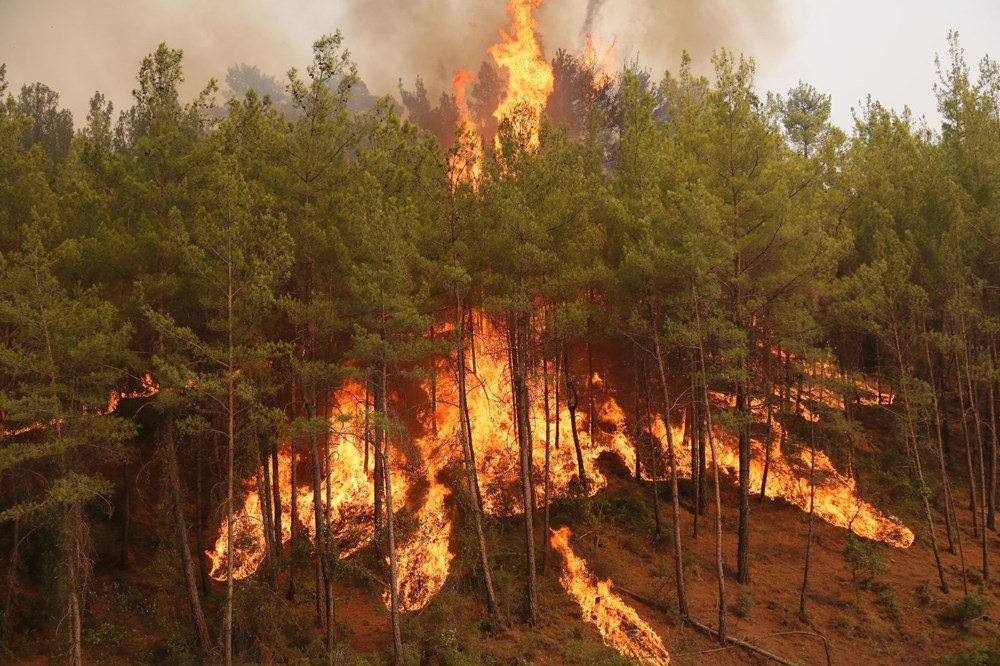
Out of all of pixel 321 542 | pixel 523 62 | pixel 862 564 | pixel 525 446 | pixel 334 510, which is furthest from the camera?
pixel 523 62

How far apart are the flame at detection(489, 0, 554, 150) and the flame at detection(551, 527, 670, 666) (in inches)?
1071

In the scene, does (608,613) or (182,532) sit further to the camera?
(608,613)

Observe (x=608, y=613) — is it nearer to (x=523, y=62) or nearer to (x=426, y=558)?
(x=426, y=558)

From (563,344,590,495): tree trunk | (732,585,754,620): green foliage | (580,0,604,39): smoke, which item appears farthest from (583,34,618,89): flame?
(732,585,754,620): green foliage

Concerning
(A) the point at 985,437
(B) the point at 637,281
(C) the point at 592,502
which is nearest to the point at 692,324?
(B) the point at 637,281

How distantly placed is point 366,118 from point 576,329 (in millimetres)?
8616

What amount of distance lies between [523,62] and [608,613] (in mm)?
34247

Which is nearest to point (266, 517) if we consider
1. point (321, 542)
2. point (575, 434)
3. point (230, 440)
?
point (321, 542)

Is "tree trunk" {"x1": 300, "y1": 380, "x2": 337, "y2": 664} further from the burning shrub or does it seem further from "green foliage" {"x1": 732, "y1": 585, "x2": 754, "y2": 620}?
the burning shrub

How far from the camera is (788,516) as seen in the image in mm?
26266

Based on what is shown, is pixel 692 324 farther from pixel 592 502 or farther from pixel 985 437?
pixel 985 437

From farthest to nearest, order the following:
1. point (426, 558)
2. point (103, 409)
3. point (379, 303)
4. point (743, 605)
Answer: point (426, 558)
point (743, 605)
point (103, 409)
point (379, 303)

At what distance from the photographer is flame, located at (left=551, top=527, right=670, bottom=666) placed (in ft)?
60.7

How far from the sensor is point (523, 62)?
1720 inches
